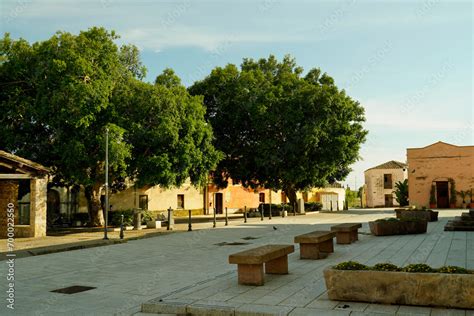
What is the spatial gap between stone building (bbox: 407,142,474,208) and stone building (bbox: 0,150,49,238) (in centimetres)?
3607

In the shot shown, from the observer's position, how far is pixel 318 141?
3177 cm

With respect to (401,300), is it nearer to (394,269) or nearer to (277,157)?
(394,269)

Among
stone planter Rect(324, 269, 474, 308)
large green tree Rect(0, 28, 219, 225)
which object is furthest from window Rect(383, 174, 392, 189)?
stone planter Rect(324, 269, 474, 308)

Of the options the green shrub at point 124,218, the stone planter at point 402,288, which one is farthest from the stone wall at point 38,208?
the stone planter at point 402,288

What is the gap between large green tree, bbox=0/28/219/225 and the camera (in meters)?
20.6

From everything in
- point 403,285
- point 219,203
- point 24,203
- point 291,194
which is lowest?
Result: point 219,203

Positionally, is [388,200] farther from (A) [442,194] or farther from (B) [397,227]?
(B) [397,227]

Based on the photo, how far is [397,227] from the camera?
649 inches

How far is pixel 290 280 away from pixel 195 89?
27.0 m

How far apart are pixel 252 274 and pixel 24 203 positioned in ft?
53.4

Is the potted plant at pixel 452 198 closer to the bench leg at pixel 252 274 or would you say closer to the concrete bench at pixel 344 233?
the concrete bench at pixel 344 233

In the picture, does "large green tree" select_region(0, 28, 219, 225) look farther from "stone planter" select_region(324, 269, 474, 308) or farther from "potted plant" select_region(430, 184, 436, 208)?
"potted plant" select_region(430, 184, 436, 208)

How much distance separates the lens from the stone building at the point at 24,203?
19.0 m

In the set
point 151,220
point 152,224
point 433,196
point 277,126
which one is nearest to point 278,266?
point 152,224
